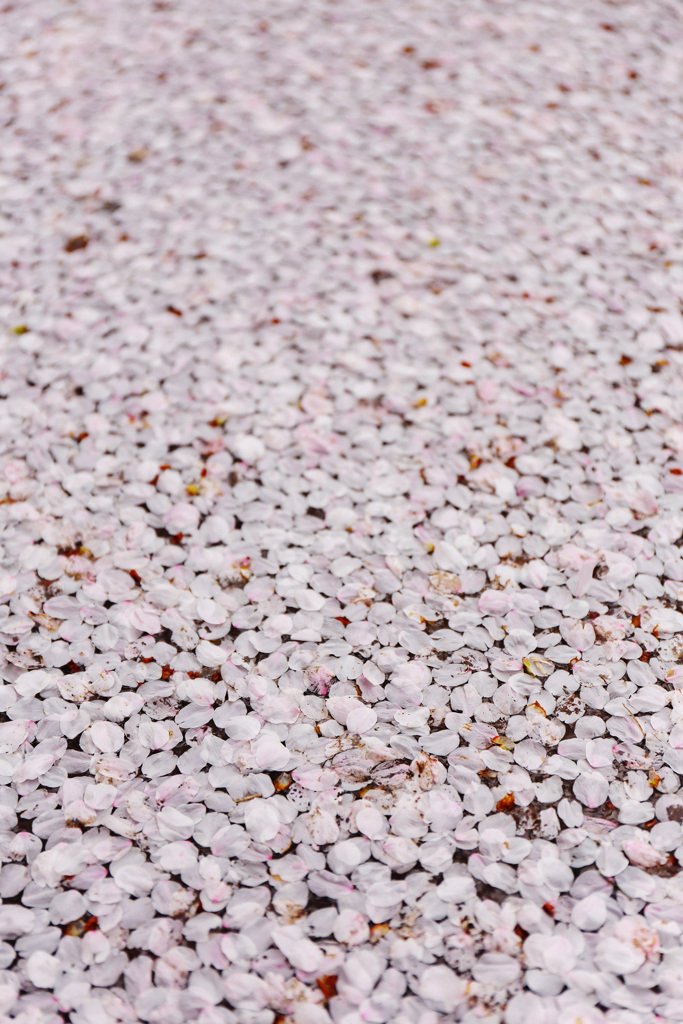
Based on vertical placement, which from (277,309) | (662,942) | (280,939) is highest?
(277,309)

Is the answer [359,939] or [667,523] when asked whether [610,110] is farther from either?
[359,939]

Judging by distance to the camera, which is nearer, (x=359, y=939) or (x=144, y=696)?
(x=359, y=939)

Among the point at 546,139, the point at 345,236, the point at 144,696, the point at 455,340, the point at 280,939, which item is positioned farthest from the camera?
the point at 546,139

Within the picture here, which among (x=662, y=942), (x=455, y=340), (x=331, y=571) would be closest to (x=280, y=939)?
(x=662, y=942)

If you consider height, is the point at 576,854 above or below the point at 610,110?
below

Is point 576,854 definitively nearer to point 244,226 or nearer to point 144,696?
point 144,696

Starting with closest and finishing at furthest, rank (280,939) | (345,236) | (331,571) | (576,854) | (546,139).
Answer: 1. (280,939)
2. (576,854)
3. (331,571)
4. (345,236)
5. (546,139)

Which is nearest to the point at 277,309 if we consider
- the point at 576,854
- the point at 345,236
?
the point at 345,236
